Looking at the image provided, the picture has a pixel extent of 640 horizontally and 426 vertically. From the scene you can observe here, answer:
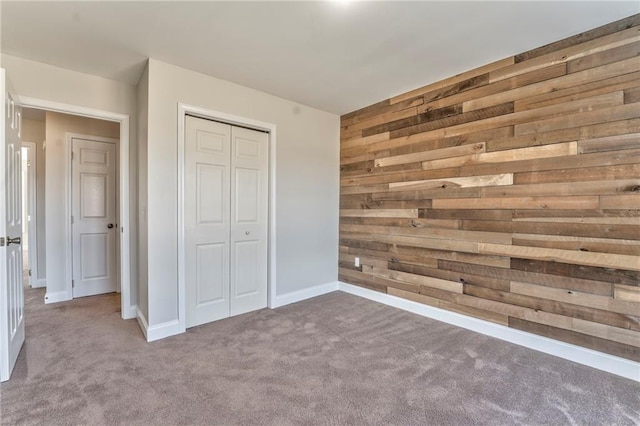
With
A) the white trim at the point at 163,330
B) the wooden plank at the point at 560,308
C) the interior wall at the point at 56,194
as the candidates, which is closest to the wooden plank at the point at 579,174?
the wooden plank at the point at 560,308

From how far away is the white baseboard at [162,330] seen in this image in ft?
8.32

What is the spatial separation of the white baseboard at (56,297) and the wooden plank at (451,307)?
3.93m

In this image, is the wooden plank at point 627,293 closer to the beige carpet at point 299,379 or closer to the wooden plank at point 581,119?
the beige carpet at point 299,379

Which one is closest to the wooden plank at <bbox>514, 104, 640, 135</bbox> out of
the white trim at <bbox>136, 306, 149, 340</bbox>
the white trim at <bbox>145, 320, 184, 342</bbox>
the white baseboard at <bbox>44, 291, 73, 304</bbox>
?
the white trim at <bbox>145, 320, 184, 342</bbox>

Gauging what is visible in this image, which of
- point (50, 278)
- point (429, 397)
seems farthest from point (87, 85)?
point (429, 397)

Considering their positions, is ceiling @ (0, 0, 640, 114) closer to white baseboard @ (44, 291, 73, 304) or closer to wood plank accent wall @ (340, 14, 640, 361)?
wood plank accent wall @ (340, 14, 640, 361)

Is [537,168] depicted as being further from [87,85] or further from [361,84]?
[87,85]

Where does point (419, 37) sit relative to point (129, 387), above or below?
above

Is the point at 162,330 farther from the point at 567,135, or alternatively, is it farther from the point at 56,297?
the point at 567,135

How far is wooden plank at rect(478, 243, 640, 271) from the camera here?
80.1 inches

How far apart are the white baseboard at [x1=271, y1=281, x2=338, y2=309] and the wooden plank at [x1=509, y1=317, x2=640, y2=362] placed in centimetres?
212

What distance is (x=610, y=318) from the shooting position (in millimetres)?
2092

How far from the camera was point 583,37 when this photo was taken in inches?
86.3

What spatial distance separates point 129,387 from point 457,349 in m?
2.43
